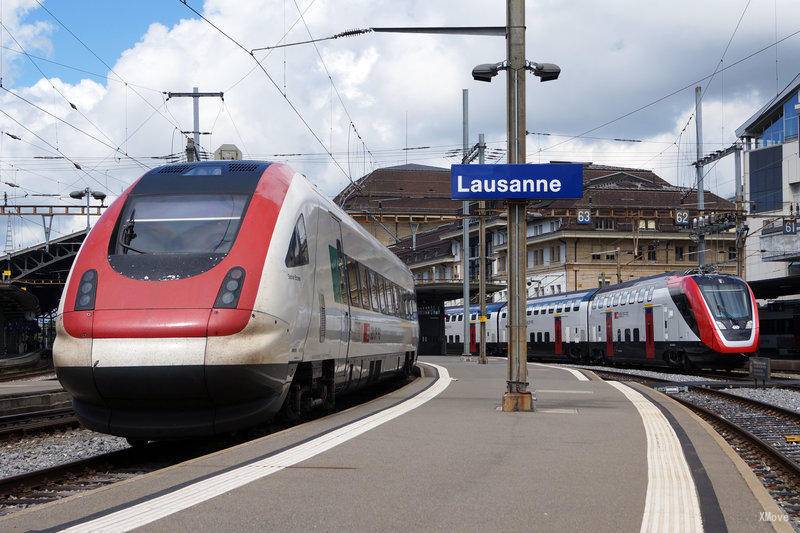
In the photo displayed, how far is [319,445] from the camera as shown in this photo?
31.7 ft

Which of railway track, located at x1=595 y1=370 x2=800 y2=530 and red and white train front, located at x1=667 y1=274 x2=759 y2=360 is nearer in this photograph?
Answer: railway track, located at x1=595 y1=370 x2=800 y2=530

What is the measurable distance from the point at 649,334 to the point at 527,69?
22.0 metres

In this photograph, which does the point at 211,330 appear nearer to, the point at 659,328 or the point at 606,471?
the point at 606,471

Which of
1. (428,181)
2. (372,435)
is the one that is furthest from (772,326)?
(428,181)

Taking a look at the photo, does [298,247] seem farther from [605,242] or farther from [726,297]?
[605,242]

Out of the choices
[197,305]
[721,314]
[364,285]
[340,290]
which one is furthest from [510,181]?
[721,314]

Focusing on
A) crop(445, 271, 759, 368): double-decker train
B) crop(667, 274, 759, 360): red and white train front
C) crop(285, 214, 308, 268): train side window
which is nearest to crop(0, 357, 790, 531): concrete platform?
crop(285, 214, 308, 268): train side window

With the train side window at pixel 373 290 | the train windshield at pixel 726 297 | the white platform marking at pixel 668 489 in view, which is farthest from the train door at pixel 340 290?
the train windshield at pixel 726 297

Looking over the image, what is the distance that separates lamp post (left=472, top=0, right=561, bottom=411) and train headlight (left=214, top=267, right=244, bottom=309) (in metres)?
5.57

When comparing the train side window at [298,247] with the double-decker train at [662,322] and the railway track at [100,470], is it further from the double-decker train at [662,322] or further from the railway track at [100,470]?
the double-decker train at [662,322]

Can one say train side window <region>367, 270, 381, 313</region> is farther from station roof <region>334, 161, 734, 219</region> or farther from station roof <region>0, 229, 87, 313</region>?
station roof <region>334, 161, 734, 219</region>

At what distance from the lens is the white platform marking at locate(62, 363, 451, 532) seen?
5.90 metres

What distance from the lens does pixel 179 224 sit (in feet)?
37.4

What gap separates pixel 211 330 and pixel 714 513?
5.41 metres
